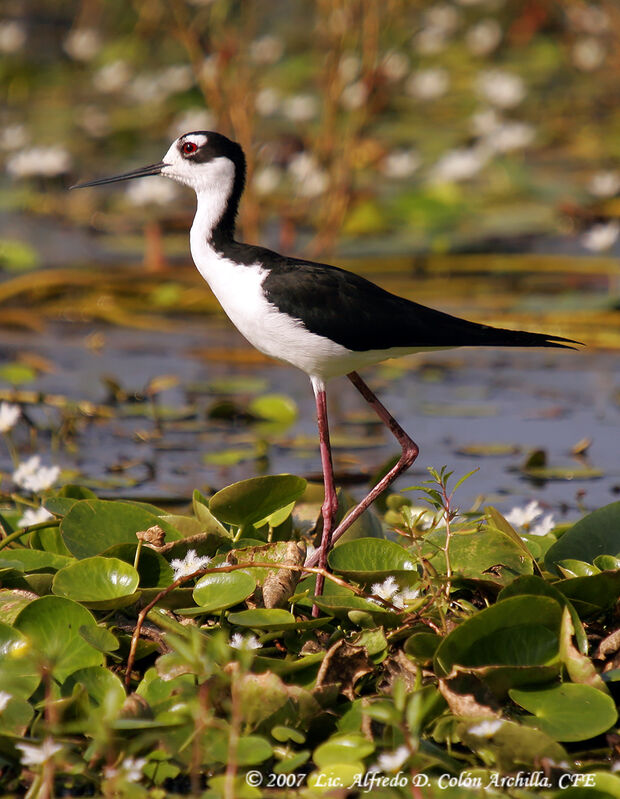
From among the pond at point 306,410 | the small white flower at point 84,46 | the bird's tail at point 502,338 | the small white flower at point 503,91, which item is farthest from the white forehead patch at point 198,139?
the small white flower at point 84,46

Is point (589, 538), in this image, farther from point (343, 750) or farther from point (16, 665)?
point (16, 665)

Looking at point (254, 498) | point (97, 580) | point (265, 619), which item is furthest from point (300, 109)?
point (265, 619)

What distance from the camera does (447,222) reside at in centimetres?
792

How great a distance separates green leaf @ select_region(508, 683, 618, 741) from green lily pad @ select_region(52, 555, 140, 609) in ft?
2.89

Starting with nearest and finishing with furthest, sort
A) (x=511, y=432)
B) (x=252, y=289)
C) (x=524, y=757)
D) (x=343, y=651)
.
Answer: (x=524, y=757), (x=343, y=651), (x=252, y=289), (x=511, y=432)

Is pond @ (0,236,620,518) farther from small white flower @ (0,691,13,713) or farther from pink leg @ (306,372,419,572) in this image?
small white flower @ (0,691,13,713)

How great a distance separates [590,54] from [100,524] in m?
9.11

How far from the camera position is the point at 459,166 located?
8234 mm

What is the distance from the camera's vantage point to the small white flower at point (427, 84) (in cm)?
1030

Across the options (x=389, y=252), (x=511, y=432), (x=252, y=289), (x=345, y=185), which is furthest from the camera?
(x=389, y=252)

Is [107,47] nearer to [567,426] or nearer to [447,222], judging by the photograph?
[447,222]

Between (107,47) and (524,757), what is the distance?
10.4 metres

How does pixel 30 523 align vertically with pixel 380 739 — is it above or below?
above

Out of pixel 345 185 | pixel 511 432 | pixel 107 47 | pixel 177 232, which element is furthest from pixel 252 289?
pixel 107 47
